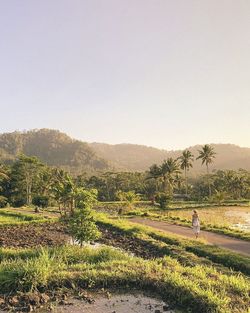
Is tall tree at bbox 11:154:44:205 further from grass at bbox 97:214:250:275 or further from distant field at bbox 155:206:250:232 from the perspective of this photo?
grass at bbox 97:214:250:275

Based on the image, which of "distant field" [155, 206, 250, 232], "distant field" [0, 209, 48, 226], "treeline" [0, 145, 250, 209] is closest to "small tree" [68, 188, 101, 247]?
"distant field" [155, 206, 250, 232]

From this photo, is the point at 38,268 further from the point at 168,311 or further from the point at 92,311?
the point at 168,311

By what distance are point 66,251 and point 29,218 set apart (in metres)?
28.8

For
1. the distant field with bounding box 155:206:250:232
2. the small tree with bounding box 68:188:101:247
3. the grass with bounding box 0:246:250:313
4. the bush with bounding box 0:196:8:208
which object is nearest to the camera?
the grass with bounding box 0:246:250:313

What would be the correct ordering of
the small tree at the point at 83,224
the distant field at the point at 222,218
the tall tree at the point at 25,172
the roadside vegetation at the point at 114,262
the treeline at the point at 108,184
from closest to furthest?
the roadside vegetation at the point at 114,262 < the small tree at the point at 83,224 < the distant field at the point at 222,218 < the treeline at the point at 108,184 < the tall tree at the point at 25,172

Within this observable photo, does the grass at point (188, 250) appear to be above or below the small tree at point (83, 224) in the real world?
below

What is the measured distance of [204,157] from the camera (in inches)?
3706

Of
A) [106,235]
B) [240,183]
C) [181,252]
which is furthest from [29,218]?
[240,183]

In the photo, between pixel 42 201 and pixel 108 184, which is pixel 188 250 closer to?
pixel 42 201

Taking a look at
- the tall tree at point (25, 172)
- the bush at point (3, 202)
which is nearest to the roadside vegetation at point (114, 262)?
the bush at point (3, 202)

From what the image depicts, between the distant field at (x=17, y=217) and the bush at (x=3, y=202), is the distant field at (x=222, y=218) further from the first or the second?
the bush at (x=3, y=202)

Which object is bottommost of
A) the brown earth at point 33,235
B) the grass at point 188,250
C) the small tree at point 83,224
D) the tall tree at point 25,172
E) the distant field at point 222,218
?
the distant field at point 222,218

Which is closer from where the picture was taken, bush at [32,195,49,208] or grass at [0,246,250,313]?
grass at [0,246,250,313]

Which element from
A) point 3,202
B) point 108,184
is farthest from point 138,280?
point 108,184
